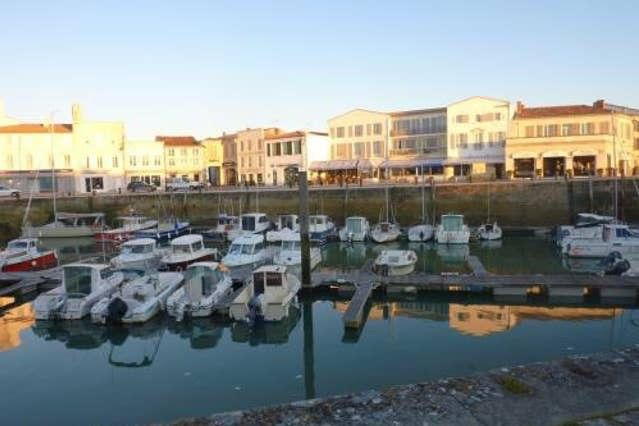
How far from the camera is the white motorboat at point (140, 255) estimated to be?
3034cm

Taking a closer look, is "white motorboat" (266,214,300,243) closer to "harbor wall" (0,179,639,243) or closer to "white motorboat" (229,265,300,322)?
"harbor wall" (0,179,639,243)

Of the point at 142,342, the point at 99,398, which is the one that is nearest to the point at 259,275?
the point at 142,342

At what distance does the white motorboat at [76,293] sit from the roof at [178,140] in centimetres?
5929

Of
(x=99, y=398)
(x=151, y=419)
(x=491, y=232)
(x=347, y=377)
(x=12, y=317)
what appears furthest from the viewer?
(x=491, y=232)

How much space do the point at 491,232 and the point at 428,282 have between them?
19.2 m

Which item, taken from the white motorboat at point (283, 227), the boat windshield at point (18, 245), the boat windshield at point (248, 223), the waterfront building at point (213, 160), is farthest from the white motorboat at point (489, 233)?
the waterfront building at point (213, 160)

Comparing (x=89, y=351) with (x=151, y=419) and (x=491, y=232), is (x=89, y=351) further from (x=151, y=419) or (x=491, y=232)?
(x=491, y=232)

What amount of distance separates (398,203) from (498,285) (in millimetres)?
27464

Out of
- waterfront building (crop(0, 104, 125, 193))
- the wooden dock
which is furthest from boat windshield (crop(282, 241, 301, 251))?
waterfront building (crop(0, 104, 125, 193))

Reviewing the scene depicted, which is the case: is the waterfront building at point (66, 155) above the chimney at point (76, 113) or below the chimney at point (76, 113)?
below

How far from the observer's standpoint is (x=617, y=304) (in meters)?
22.4

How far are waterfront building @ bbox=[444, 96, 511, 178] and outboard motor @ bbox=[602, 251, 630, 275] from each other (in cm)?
3509

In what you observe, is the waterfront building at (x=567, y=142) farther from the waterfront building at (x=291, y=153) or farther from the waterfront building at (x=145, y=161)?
the waterfront building at (x=145, y=161)

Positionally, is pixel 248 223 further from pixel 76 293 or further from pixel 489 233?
pixel 76 293
